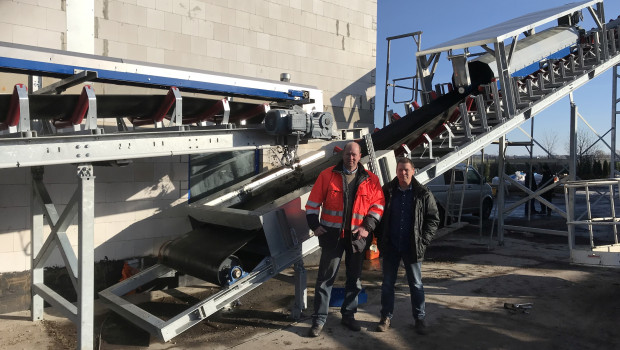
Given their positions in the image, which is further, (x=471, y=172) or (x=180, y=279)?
(x=471, y=172)

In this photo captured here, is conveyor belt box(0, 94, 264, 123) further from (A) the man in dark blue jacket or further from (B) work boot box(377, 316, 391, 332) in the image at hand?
(B) work boot box(377, 316, 391, 332)

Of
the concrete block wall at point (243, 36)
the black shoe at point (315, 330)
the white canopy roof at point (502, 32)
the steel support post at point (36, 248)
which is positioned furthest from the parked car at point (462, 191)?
the steel support post at point (36, 248)

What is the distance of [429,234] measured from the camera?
4664 millimetres

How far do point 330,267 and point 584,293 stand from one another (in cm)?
368

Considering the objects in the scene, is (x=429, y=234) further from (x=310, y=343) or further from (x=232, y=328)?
(x=232, y=328)

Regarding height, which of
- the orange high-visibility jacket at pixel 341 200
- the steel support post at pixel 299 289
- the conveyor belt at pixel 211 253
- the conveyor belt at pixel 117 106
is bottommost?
the steel support post at pixel 299 289

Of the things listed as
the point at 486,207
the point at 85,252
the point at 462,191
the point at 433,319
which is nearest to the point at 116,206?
the point at 85,252

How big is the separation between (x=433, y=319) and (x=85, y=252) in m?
3.58

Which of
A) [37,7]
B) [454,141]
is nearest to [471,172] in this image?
[454,141]

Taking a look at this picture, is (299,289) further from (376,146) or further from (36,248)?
(36,248)

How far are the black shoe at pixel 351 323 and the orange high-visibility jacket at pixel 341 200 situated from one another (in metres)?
1.00

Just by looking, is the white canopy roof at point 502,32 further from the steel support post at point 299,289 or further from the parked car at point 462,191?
the steel support post at point 299,289

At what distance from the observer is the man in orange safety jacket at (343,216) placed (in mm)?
4660

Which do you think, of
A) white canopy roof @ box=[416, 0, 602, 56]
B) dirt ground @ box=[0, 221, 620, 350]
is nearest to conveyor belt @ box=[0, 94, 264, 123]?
dirt ground @ box=[0, 221, 620, 350]
